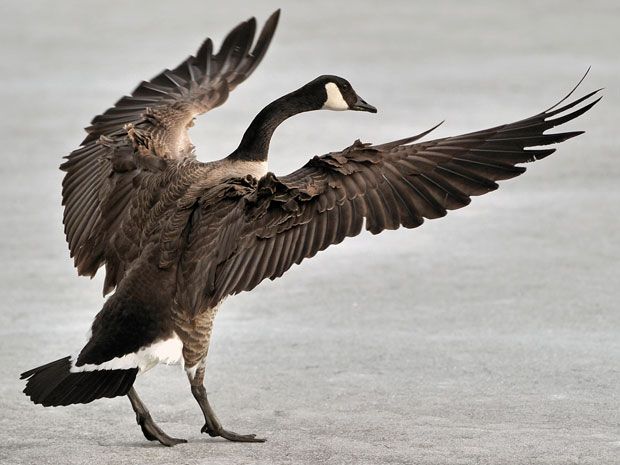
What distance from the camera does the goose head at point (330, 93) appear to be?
7.19m

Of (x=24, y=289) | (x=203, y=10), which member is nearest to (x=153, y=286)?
(x=24, y=289)

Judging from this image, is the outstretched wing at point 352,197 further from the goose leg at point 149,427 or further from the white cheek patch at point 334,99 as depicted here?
the white cheek patch at point 334,99

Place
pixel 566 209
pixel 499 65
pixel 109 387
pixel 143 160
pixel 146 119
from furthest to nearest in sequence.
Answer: pixel 499 65
pixel 566 209
pixel 146 119
pixel 143 160
pixel 109 387

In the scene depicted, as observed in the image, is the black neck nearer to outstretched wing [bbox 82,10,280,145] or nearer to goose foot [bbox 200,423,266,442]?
outstretched wing [bbox 82,10,280,145]

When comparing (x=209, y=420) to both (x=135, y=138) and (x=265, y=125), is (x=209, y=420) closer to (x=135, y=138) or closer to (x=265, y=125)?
(x=135, y=138)

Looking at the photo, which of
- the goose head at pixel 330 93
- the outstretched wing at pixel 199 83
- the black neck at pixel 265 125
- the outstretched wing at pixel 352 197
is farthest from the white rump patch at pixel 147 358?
the outstretched wing at pixel 199 83

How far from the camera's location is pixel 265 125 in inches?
273

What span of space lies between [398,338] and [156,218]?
1881 millimetres

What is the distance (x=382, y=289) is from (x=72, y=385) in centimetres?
321

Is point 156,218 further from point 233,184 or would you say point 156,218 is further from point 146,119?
point 146,119

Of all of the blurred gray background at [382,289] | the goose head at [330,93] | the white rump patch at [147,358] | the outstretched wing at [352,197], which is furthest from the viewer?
the goose head at [330,93]

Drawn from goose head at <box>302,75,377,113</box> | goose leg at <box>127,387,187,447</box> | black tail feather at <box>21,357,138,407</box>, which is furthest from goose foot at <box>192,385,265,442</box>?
goose head at <box>302,75,377,113</box>

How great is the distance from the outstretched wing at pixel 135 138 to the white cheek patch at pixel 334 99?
0.66 meters

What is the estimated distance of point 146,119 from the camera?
24.0 ft
